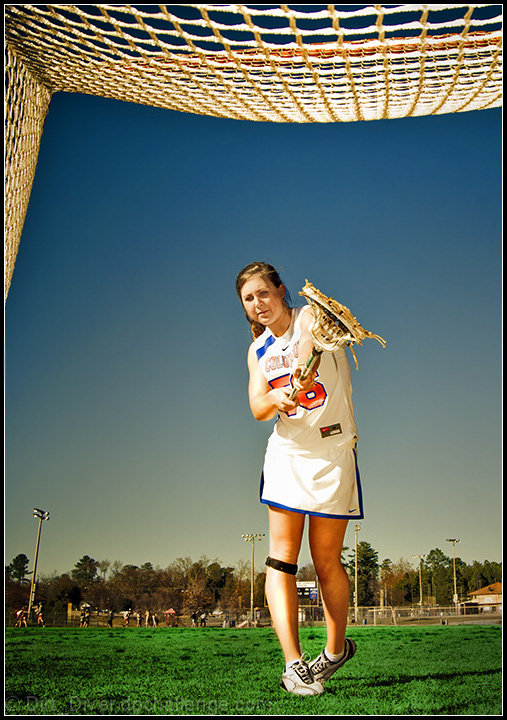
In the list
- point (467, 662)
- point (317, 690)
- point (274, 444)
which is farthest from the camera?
point (467, 662)

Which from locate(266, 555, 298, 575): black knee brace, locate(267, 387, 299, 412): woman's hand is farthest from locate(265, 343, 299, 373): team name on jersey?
locate(266, 555, 298, 575): black knee brace

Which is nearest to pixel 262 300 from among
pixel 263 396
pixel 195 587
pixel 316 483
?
pixel 263 396

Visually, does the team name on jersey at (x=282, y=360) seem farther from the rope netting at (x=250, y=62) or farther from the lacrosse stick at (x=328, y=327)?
the rope netting at (x=250, y=62)

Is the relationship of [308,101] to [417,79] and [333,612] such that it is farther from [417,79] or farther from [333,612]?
[333,612]

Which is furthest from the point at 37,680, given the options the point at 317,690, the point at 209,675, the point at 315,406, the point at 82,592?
the point at 82,592

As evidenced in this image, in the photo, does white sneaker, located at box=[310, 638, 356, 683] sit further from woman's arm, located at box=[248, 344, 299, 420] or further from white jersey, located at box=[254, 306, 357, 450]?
woman's arm, located at box=[248, 344, 299, 420]

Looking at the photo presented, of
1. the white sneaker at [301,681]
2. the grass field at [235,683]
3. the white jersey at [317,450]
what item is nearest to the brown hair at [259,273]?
the white jersey at [317,450]

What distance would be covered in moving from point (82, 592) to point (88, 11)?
7166mm

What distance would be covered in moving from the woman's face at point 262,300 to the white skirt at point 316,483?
48 centimetres

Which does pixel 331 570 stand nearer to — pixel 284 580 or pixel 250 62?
pixel 284 580

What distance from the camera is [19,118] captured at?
9.62ft

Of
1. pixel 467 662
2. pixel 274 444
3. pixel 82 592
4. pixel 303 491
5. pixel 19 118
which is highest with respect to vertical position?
pixel 19 118

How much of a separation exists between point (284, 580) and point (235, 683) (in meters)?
0.43

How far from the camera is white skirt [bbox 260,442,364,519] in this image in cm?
218
